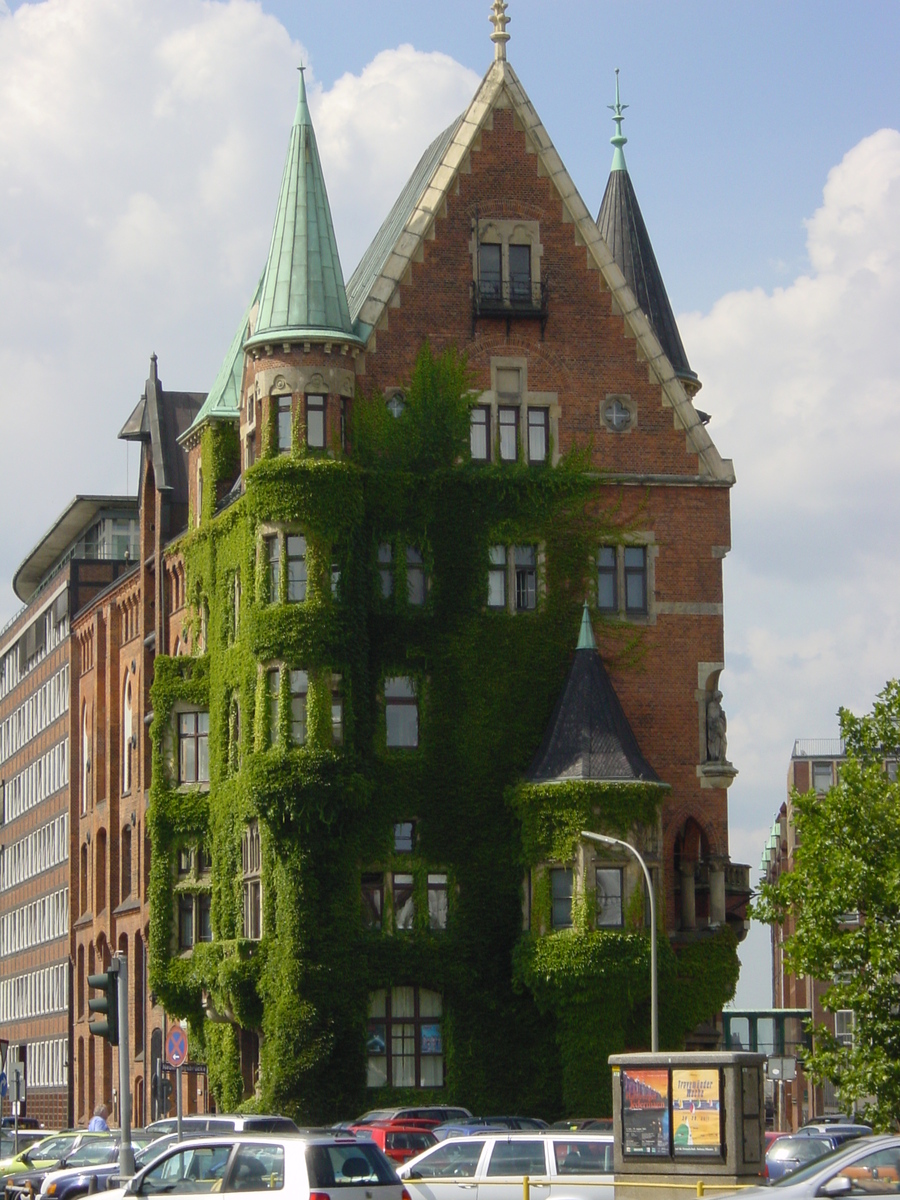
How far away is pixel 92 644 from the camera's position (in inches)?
3750

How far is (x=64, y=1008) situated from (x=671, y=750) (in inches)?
1709

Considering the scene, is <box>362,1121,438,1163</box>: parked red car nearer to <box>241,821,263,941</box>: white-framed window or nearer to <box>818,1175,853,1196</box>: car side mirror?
<box>241,821,263,941</box>: white-framed window

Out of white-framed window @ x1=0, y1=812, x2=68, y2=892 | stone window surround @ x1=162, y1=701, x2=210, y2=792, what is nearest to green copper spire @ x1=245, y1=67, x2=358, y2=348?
stone window surround @ x1=162, y1=701, x2=210, y2=792

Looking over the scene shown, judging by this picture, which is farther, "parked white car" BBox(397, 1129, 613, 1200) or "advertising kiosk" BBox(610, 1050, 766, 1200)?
"advertising kiosk" BBox(610, 1050, 766, 1200)

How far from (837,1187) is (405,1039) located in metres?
35.7

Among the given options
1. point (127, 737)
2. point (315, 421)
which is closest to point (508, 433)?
point (315, 421)

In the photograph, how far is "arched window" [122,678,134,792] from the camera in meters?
87.2

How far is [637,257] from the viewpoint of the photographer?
75688 millimetres

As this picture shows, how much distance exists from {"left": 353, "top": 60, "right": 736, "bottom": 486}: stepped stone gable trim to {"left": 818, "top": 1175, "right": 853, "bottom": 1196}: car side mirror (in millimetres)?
41100

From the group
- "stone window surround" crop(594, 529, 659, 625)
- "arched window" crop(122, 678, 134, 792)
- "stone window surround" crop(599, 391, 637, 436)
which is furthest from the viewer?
"arched window" crop(122, 678, 134, 792)

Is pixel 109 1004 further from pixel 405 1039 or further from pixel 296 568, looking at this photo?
pixel 296 568

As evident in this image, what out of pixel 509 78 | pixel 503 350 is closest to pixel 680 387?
pixel 503 350

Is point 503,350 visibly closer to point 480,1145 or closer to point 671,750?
point 671,750

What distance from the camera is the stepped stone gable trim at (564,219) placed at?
66688 mm
